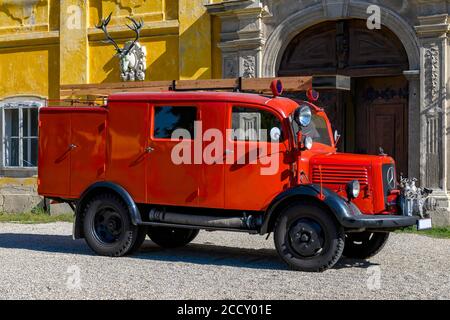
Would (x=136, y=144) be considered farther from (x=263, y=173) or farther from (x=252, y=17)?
(x=252, y=17)

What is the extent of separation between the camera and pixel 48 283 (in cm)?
823

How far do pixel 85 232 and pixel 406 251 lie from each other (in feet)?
14.3

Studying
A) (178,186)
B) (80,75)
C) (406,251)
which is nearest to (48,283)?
(178,186)

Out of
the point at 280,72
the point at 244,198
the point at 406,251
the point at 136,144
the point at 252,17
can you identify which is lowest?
the point at 406,251

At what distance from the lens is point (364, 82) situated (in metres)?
15.0

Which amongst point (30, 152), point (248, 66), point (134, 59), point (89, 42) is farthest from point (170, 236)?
point (30, 152)

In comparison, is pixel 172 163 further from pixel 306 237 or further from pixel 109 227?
pixel 306 237

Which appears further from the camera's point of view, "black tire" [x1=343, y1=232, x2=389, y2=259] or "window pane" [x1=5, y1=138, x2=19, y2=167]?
"window pane" [x1=5, y1=138, x2=19, y2=167]

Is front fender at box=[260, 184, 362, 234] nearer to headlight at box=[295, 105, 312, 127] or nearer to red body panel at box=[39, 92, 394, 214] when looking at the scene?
red body panel at box=[39, 92, 394, 214]

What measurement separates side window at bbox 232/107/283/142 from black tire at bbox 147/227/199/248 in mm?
2303

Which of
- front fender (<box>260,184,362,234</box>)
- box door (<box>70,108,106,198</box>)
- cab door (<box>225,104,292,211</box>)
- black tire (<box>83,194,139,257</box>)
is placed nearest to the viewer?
front fender (<box>260,184,362,234</box>)

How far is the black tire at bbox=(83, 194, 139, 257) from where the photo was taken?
1018cm

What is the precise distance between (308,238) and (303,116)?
4.65 ft

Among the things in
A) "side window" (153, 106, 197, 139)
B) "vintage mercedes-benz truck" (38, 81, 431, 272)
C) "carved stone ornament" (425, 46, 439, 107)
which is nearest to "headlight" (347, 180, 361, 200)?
"vintage mercedes-benz truck" (38, 81, 431, 272)
